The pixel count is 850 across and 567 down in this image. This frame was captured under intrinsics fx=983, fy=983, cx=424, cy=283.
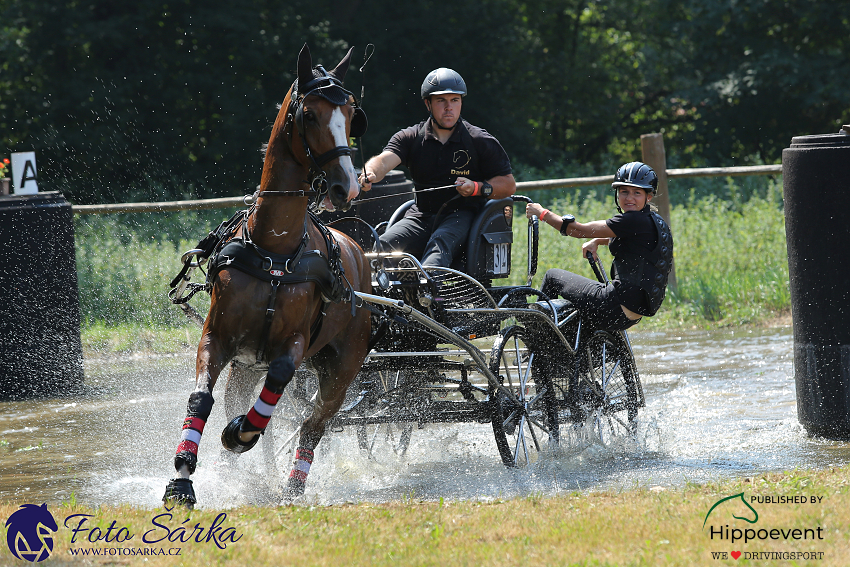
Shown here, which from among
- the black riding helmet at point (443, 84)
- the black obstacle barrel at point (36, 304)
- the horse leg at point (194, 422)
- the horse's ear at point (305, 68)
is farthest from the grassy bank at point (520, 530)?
the black obstacle barrel at point (36, 304)

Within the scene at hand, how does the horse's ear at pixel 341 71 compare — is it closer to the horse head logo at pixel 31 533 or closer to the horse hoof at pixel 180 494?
the horse hoof at pixel 180 494

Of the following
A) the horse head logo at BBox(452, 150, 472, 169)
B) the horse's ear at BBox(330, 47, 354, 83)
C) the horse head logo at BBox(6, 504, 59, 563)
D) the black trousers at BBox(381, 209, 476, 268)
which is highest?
the horse's ear at BBox(330, 47, 354, 83)

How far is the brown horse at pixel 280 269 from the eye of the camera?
449cm

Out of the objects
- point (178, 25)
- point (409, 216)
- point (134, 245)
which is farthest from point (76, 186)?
point (409, 216)

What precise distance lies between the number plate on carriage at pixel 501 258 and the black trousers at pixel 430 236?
22cm

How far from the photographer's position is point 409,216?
6.48 meters

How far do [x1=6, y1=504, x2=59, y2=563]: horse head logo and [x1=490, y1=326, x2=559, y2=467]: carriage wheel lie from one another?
2.57 metres

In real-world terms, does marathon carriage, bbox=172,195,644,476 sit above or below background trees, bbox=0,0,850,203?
below

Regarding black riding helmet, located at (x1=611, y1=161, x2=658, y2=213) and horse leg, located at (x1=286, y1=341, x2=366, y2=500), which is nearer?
horse leg, located at (x1=286, y1=341, x2=366, y2=500)

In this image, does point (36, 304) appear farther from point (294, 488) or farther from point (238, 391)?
point (294, 488)

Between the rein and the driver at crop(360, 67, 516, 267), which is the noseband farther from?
the driver at crop(360, 67, 516, 267)

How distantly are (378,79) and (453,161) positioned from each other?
1669cm

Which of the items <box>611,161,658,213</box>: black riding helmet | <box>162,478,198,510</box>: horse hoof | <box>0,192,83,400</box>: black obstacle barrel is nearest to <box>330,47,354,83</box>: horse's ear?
<box>162,478,198,510</box>: horse hoof

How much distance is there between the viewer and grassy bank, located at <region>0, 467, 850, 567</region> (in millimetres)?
3850
